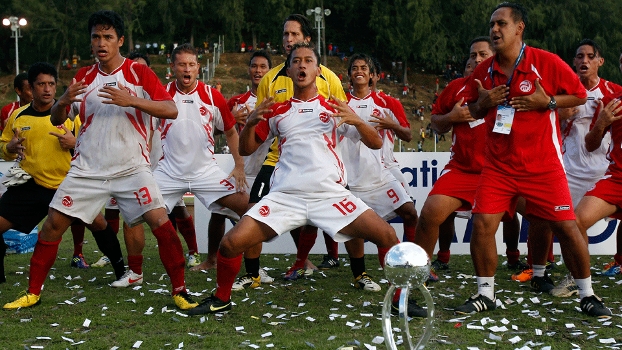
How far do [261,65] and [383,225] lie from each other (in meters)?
3.73

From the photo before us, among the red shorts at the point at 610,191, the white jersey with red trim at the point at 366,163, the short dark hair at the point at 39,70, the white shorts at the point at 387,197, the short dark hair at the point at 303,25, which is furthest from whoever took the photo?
the white jersey with red trim at the point at 366,163

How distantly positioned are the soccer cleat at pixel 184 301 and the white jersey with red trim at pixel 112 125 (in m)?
1.16

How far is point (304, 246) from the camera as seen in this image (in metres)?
9.08

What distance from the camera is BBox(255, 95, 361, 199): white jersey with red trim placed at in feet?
22.4

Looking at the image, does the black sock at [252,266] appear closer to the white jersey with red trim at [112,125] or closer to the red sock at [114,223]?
the white jersey with red trim at [112,125]

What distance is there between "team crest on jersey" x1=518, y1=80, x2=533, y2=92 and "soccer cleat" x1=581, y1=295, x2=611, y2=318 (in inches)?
72.0

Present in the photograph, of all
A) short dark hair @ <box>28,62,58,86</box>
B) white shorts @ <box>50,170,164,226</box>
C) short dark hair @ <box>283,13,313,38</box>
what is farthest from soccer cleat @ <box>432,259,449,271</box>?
short dark hair @ <box>28,62,58,86</box>

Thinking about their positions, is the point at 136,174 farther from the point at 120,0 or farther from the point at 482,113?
the point at 120,0

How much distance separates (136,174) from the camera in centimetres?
714

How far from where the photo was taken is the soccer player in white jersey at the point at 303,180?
265 inches

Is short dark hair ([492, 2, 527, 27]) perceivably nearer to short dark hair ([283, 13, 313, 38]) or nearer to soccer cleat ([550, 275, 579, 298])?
short dark hair ([283, 13, 313, 38])

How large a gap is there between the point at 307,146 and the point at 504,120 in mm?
1666

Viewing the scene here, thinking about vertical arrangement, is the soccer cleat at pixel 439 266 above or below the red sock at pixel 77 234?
below

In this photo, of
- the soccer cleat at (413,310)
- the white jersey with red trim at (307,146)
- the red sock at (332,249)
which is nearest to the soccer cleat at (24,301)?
the white jersey with red trim at (307,146)
